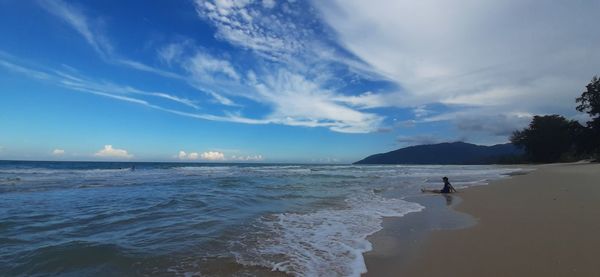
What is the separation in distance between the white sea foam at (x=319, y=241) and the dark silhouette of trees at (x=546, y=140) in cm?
6985

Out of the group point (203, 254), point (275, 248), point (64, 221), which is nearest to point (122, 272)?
point (203, 254)

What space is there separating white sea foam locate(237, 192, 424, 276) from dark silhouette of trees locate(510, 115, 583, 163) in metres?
69.9

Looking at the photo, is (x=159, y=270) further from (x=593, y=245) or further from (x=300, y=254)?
(x=593, y=245)

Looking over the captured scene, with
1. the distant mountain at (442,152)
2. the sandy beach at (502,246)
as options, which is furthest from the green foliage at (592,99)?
the distant mountain at (442,152)

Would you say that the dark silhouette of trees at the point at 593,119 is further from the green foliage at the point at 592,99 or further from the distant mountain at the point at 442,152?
the distant mountain at the point at 442,152

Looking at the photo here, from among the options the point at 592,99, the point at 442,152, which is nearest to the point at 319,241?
the point at 592,99

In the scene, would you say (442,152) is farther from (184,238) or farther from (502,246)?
(184,238)

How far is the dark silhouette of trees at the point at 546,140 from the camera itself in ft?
217

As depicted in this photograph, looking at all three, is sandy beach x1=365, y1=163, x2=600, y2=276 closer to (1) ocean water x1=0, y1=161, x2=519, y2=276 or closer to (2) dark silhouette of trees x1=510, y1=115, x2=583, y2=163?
(1) ocean water x1=0, y1=161, x2=519, y2=276

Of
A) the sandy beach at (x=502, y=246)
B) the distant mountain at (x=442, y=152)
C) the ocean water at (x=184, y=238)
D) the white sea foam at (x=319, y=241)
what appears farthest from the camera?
the distant mountain at (x=442, y=152)

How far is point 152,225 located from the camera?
816 centimetres

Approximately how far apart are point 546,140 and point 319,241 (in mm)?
75382

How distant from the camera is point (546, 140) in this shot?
67.0m

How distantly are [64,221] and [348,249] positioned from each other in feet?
22.2
